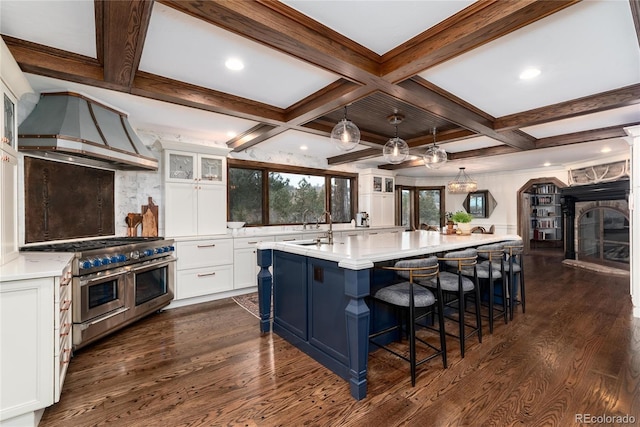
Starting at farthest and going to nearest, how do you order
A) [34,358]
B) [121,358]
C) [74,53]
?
[121,358], [74,53], [34,358]

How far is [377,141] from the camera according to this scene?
4.58 m

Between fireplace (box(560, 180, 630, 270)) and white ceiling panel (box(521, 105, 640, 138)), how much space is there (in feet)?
8.55

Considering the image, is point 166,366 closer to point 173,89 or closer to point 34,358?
point 34,358

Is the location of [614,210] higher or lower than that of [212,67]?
lower

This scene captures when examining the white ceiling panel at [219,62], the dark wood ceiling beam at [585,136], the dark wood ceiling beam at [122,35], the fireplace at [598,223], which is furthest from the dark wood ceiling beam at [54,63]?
the fireplace at [598,223]

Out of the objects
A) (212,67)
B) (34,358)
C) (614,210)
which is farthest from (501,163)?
(34,358)

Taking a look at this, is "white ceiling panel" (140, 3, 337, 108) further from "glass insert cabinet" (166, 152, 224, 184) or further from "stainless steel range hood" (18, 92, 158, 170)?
"glass insert cabinet" (166, 152, 224, 184)

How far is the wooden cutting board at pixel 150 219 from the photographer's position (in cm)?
390

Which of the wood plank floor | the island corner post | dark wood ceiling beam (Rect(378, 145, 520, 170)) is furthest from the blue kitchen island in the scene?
dark wood ceiling beam (Rect(378, 145, 520, 170))

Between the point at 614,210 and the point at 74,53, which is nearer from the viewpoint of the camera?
Result: the point at 74,53

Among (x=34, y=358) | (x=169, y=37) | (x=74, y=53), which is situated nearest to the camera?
(x=34, y=358)

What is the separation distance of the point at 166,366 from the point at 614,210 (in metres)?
9.05

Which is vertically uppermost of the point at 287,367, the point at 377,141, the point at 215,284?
the point at 377,141
